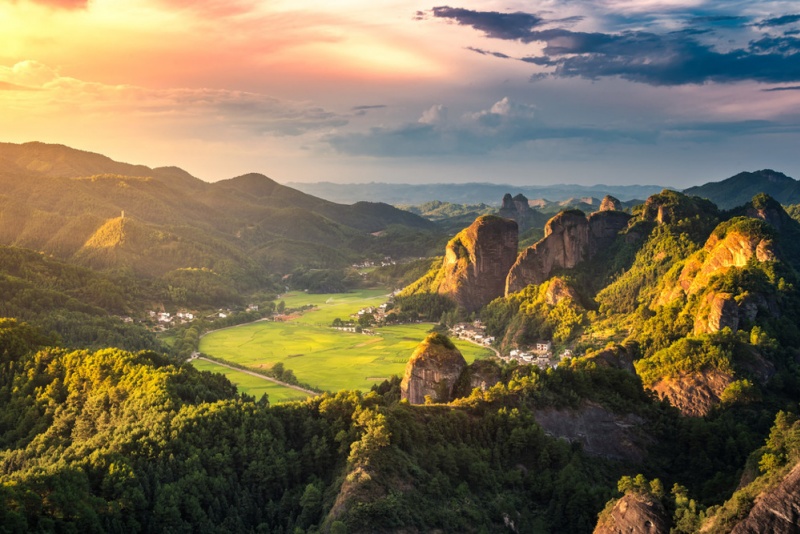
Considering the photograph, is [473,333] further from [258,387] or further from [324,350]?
[258,387]

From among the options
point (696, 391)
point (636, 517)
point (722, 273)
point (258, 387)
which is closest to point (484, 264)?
point (722, 273)

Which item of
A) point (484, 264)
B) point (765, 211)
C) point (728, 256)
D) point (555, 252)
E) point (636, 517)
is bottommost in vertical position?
point (636, 517)

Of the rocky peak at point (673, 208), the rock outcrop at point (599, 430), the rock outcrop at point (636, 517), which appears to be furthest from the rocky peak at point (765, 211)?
the rock outcrop at point (636, 517)

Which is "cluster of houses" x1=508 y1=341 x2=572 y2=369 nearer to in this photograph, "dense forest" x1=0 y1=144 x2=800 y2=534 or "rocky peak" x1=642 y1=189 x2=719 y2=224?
"dense forest" x1=0 y1=144 x2=800 y2=534

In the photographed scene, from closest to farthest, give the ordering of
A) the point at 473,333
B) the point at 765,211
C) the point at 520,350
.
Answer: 1. the point at 520,350
2. the point at 473,333
3. the point at 765,211

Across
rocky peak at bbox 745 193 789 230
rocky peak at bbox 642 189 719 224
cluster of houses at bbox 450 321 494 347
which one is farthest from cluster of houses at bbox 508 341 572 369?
rocky peak at bbox 745 193 789 230

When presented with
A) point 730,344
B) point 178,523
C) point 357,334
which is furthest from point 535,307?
point 178,523

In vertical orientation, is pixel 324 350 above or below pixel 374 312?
below

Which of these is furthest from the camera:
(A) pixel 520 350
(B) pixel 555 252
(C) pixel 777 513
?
(B) pixel 555 252

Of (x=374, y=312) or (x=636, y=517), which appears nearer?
(x=636, y=517)
